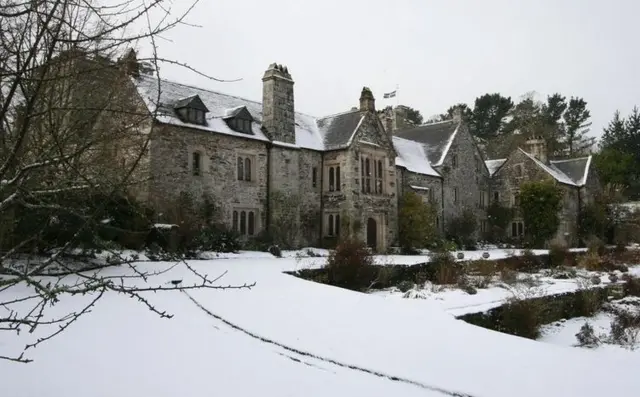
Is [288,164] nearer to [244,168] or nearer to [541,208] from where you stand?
[244,168]

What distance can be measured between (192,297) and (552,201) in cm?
2859

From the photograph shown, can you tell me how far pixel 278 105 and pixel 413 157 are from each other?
39.3ft

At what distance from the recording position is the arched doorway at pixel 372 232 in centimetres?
2648

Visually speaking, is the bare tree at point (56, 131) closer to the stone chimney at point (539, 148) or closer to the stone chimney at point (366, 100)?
the stone chimney at point (366, 100)

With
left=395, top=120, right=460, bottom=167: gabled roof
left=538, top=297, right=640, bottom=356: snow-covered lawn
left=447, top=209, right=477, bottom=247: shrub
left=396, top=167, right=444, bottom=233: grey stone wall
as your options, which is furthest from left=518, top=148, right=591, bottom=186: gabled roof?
left=538, top=297, right=640, bottom=356: snow-covered lawn

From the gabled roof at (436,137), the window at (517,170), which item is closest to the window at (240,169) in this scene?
the gabled roof at (436,137)

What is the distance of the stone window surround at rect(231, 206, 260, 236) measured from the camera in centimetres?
2211

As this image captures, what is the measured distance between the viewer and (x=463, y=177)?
3500 cm

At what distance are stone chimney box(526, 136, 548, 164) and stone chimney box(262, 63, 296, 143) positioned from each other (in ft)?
74.8

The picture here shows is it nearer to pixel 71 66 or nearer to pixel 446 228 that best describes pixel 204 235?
pixel 71 66

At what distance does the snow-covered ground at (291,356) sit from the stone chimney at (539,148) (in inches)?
1280

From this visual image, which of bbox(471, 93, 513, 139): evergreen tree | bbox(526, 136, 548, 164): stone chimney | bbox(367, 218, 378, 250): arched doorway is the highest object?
bbox(471, 93, 513, 139): evergreen tree

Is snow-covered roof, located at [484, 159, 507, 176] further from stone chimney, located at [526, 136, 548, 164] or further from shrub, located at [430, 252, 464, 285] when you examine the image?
shrub, located at [430, 252, 464, 285]

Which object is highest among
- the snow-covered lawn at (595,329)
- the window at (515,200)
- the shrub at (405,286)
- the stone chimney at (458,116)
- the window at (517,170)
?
the stone chimney at (458,116)
